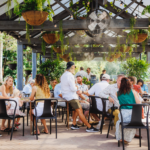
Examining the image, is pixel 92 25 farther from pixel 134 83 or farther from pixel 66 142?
pixel 66 142

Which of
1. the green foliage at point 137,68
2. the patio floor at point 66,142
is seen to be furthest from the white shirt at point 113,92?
the green foliage at point 137,68

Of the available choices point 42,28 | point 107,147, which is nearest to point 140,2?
point 42,28

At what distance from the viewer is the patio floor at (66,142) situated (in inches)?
155

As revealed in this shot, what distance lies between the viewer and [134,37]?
27.0ft

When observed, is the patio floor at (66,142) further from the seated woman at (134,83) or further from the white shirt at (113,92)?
the seated woman at (134,83)

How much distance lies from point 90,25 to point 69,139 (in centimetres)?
316

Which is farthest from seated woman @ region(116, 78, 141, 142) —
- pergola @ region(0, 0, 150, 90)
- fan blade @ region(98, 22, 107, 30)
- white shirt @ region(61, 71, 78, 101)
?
pergola @ region(0, 0, 150, 90)

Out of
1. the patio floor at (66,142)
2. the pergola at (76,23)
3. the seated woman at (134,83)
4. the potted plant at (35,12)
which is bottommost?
the patio floor at (66,142)

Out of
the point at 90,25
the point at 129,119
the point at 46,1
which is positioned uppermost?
the point at 46,1

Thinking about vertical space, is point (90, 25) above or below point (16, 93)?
above

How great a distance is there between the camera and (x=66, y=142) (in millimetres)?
4273

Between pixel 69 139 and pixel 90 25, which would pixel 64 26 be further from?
pixel 69 139

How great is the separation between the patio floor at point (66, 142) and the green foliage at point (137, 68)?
8.73 meters

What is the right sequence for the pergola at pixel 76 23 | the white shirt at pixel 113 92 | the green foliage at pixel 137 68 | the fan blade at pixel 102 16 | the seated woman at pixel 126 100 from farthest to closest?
the green foliage at pixel 137 68 → the pergola at pixel 76 23 → the fan blade at pixel 102 16 → the white shirt at pixel 113 92 → the seated woman at pixel 126 100
